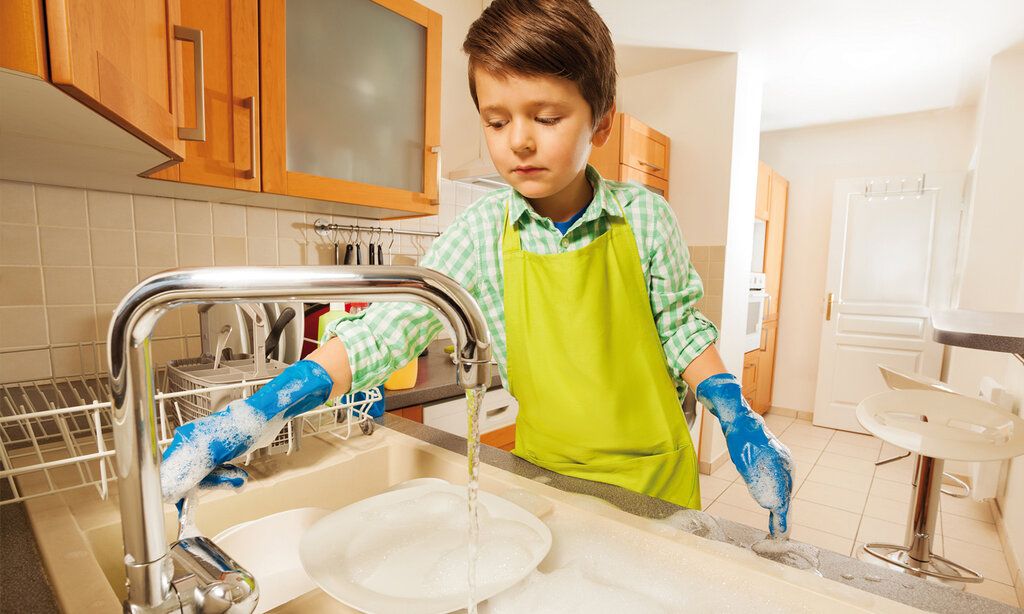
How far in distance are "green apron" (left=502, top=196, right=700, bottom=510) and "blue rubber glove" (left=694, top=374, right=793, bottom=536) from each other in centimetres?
13

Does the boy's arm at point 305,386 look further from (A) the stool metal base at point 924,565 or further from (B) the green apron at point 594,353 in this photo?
(A) the stool metal base at point 924,565

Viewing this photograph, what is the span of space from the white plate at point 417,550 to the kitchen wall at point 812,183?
14.0ft

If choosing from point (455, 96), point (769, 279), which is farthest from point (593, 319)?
point (769, 279)

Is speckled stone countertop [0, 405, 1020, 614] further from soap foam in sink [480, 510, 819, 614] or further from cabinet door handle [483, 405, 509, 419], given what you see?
cabinet door handle [483, 405, 509, 419]

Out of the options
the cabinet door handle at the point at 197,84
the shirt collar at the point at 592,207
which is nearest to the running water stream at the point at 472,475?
the shirt collar at the point at 592,207

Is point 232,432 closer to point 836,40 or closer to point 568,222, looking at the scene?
point 568,222

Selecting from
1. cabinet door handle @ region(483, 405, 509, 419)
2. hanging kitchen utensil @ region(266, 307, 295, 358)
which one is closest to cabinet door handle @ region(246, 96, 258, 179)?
hanging kitchen utensil @ region(266, 307, 295, 358)

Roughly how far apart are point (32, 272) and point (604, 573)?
138 cm

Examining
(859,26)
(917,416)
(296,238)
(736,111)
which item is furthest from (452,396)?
(859,26)

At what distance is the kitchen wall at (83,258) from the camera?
113cm

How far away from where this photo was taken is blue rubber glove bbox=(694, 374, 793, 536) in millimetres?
625

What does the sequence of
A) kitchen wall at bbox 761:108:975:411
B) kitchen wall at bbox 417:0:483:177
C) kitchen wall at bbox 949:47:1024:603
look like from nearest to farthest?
kitchen wall at bbox 417:0:483:177
kitchen wall at bbox 949:47:1024:603
kitchen wall at bbox 761:108:975:411

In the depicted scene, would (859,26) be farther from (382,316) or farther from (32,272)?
(32,272)

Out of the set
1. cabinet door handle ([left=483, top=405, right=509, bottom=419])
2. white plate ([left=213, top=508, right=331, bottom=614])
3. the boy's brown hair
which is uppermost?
the boy's brown hair
